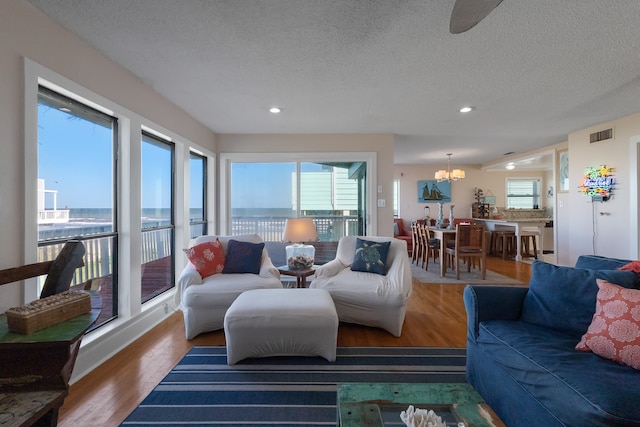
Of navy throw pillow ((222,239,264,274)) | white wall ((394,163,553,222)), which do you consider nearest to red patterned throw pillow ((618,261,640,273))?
navy throw pillow ((222,239,264,274))

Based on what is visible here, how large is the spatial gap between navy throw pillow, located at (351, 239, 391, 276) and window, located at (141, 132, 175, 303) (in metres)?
2.40

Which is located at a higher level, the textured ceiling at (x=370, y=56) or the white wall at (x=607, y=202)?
the textured ceiling at (x=370, y=56)

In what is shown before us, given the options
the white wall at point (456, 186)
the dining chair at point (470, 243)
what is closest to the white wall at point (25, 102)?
the dining chair at point (470, 243)

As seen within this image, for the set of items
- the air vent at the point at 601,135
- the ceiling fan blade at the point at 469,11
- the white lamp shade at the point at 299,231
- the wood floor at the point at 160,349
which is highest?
the air vent at the point at 601,135

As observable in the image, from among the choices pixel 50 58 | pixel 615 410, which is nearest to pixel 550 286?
pixel 615 410

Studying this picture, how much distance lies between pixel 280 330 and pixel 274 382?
0.34 m

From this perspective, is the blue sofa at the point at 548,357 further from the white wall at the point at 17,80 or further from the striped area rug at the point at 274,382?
the white wall at the point at 17,80

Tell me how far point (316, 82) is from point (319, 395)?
8.76ft

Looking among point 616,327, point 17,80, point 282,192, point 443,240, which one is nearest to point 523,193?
point 443,240

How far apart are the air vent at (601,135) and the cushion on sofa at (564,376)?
413cm

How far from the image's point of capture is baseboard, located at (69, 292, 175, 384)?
2047 millimetres

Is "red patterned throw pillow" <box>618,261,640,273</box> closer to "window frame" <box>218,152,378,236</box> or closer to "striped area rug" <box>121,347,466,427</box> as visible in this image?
"striped area rug" <box>121,347,466,427</box>

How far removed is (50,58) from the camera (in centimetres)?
188

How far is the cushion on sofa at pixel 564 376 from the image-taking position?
1050 mm
